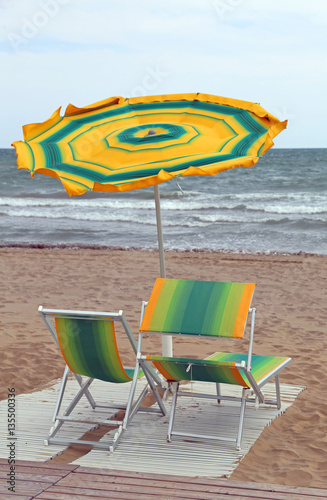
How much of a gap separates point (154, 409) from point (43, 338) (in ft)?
8.86

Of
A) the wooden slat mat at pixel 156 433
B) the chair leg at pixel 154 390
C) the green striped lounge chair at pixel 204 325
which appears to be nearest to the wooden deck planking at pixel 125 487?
the wooden slat mat at pixel 156 433

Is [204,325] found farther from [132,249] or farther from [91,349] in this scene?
[132,249]

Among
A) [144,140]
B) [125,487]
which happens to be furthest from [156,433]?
[144,140]

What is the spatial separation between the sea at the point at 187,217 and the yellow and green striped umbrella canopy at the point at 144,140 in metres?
9.66

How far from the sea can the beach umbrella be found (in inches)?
380

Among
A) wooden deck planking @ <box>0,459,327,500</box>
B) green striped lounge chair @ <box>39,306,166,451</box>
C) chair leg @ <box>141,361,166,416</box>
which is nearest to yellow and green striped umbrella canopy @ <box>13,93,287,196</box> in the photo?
green striped lounge chair @ <box>39,306,166,451</box>

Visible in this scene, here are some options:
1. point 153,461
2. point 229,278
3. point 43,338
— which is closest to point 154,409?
point 153,461

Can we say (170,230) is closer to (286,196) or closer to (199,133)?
(286,196)

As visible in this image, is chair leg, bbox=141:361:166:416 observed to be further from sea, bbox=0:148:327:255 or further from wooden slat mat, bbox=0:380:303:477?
sea, bbox=0:148:327:255

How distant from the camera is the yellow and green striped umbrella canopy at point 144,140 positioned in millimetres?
3379

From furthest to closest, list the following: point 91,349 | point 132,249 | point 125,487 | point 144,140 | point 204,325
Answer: point 132,249 < point 144,140 < point 204,325 < point 91,349 < point 125,487

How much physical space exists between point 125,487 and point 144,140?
1972 millimetres

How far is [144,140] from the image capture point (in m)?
3.84

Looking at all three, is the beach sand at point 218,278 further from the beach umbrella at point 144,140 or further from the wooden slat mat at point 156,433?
the beach umbrella at point 144,140
